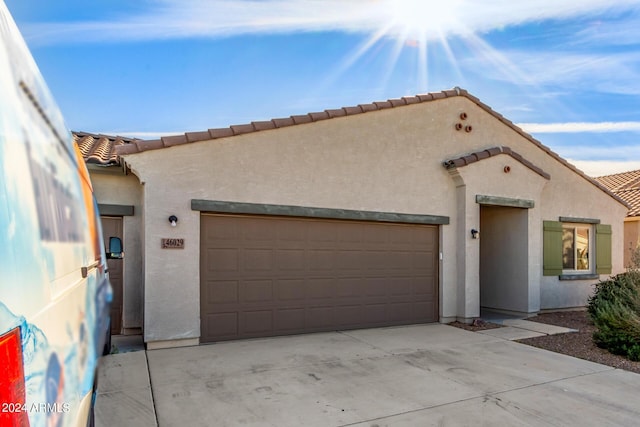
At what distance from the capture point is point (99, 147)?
360 inches

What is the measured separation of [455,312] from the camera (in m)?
9.55

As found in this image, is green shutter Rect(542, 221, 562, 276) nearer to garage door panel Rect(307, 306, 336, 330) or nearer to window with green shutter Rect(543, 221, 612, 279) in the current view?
window with green shutter Rect(543, 221, 612, 279)

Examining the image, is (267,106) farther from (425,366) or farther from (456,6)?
(425,366)

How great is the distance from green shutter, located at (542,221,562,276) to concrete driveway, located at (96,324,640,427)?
451 cm

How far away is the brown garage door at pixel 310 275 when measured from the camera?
7.30 meters

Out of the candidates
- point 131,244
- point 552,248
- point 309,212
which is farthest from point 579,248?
point 131,244

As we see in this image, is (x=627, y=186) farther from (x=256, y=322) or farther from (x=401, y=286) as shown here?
(x=256, y=322)

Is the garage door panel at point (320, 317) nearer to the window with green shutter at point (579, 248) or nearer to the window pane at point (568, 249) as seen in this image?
the window with green shutter at point (579, 248)

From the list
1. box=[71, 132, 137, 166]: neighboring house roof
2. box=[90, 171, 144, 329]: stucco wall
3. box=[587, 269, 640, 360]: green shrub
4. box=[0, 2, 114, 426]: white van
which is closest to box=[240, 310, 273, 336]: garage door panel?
box=[90, 171, 144, 329]: stucco wall

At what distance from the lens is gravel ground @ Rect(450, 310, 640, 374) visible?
6.54 metres

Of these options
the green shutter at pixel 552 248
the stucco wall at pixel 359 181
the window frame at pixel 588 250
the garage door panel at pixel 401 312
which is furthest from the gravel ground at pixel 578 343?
the garage door panel at pixel 401 312

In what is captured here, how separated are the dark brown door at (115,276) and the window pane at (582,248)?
12.3 m

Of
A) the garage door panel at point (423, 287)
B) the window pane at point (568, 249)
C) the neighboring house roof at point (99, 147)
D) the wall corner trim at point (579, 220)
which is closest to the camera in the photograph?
the neighboring house roof at point (99, 147)

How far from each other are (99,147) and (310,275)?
18.6 feet
